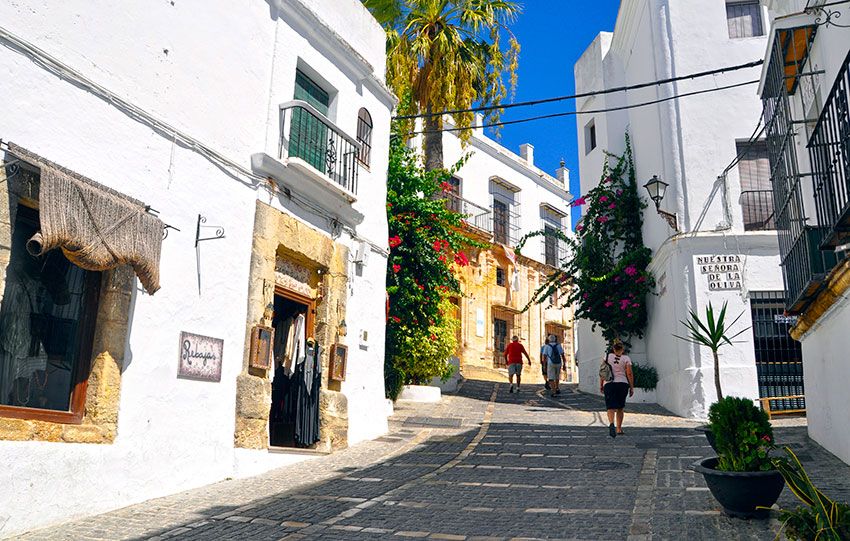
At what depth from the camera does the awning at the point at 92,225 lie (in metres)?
5.82

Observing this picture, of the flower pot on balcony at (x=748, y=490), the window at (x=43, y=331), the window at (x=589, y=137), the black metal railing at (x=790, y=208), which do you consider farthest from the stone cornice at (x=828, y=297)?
the window at (x=589, y=137)

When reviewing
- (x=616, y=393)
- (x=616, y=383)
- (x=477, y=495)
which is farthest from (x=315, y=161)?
(x=616, y=393)

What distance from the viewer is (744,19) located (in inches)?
579

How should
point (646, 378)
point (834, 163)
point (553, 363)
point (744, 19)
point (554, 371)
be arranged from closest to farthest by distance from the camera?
point (834, 163)
point (744, 19)
point (646, 378)
point (554, 371)
point (553, 363)

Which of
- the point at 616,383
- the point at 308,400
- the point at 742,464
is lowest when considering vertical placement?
the point at 742,464

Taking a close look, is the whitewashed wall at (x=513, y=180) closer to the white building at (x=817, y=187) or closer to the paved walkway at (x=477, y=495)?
the white building at (x=817, y=187)

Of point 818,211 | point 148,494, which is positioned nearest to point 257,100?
point 148,494

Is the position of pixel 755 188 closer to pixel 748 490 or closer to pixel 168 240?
pixel 748 490

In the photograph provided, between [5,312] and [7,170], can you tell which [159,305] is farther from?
[7,170]

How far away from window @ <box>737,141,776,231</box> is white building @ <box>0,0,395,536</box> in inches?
297

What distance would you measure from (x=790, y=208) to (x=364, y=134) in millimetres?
6281

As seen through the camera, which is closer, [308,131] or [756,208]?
[308,131]

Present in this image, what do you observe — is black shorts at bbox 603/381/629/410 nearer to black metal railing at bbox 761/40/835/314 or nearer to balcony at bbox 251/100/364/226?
black metal railing at bbox 761/40/835/314

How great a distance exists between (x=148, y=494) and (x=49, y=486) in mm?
1206
